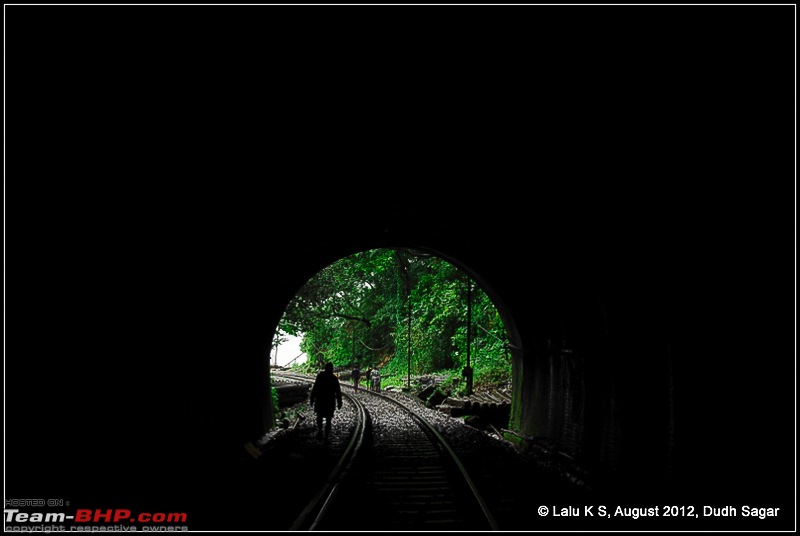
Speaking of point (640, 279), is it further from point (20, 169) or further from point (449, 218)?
point (20, 169)

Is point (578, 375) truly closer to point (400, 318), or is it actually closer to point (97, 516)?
point (97, 516)

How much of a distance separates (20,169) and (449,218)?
6690 mm

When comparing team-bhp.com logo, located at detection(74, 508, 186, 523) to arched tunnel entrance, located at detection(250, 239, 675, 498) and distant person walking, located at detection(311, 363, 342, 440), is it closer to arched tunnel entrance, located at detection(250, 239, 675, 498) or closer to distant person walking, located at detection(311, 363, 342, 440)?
distant person walking, located at detection(311, 363, 342, 440)

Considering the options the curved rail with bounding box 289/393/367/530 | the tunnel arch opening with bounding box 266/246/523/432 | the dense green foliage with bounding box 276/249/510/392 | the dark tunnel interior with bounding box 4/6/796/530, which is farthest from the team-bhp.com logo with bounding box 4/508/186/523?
the dense green foliage with bounding box 276/249/510/392

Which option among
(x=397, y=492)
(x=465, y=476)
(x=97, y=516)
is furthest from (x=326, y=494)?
(x=97, y=516)

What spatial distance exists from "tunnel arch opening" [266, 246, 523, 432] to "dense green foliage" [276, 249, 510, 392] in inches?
2.0

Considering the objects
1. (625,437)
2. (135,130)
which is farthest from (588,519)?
(135,130)

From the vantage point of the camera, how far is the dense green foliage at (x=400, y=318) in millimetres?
22812

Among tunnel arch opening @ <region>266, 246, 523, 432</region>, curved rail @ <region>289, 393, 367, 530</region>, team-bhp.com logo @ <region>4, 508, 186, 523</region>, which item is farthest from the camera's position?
tunnel arch opening @ <region>266, 246, 523, 432</region>

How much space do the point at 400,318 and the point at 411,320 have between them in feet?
7.39

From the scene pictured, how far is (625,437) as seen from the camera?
6.40 m

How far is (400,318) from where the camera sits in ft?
115

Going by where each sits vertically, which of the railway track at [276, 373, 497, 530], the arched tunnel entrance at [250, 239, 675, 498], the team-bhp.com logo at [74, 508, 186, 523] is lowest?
the railway track at [276, 373, 497, 530]

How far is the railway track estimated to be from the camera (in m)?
4.96
